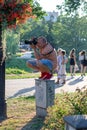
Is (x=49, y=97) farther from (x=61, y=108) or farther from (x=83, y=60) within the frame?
(x=83, y=60)

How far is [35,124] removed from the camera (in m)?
8.53

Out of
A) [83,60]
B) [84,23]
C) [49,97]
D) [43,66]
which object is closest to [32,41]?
[43,66]

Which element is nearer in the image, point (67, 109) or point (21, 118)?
point (67, 109)

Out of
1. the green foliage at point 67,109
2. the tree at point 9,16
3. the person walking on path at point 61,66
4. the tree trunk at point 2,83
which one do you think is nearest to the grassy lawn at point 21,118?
the tree trunk at point 2,83

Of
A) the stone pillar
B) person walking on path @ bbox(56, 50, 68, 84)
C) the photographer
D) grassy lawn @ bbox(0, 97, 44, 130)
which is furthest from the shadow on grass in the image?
person walking on path @ bbox(56, 50, 68, 84)

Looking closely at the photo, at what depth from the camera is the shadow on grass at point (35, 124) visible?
8203 millimetres

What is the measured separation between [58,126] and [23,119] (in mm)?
2997

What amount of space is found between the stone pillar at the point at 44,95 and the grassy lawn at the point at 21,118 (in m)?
0.23

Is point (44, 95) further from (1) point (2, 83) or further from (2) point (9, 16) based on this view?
(2) point (9, 16)

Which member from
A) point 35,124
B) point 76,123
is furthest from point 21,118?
point 76,123

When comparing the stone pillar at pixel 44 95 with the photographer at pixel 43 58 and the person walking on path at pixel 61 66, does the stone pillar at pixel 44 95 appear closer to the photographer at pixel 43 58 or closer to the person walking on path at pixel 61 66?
the photographer at pixel 43 58

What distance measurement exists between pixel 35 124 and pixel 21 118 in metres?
0.66

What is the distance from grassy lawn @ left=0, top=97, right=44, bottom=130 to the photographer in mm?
1027

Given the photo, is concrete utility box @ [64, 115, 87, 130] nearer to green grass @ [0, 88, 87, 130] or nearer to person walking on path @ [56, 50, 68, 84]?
green grass @ [0, 88, 87, 130]
